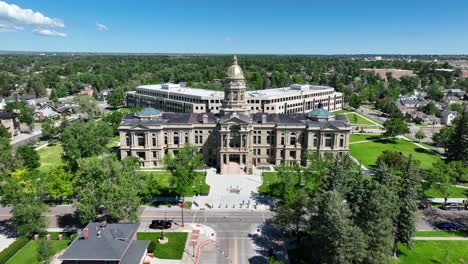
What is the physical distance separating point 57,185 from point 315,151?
62618mm

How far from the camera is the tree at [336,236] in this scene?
40.7m

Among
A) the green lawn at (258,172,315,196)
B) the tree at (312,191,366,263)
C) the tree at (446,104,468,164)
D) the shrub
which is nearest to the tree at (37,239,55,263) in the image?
the shrub

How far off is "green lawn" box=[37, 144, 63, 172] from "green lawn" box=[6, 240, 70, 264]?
39197 mm

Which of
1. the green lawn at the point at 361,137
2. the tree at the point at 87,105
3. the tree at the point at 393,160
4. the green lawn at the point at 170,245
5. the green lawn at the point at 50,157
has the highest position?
the tree at the point at 87,105

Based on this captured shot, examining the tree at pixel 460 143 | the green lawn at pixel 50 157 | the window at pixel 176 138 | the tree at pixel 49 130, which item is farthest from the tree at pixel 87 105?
the tree at pixel 460 143

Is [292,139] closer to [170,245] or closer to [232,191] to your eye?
[232,191]

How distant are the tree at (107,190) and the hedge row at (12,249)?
9475 mm

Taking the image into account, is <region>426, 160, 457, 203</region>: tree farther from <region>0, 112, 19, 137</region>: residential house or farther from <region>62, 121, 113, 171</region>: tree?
<region>0, 112, 19, 137</region>: residential house

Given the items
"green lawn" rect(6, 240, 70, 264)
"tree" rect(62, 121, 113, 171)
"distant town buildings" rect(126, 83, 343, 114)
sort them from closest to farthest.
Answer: "green lawn" rect(6, 240, 70, 264) < "tree" rect(62, 121, 113, 171) < "distant town buildings" rect(126, 83, 343, 114)

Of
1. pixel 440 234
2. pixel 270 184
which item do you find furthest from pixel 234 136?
pixel 440 234

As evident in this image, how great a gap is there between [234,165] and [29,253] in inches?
1982

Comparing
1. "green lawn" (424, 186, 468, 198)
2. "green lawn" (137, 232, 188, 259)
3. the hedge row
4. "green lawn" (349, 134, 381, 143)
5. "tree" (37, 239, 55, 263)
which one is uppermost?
"tree" (37, 239, 55, 263)

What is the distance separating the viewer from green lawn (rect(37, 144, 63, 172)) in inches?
3613

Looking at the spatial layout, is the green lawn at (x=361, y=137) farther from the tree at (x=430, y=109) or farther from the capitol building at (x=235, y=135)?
the tree at (x=430, y=109)
